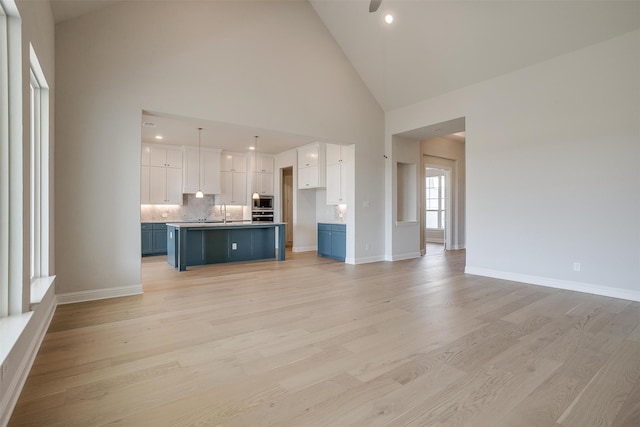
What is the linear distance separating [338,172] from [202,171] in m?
3.73

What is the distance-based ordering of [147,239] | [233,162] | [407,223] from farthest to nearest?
1. [233,162]
2. [147,239]
3. [407,223]

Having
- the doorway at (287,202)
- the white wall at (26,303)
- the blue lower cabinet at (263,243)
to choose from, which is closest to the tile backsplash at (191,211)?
the doorway at (287,202)

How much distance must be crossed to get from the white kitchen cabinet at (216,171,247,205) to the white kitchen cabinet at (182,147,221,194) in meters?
0.26

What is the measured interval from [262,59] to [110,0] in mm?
2032

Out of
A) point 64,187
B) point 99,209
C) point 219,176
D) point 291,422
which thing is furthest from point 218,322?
point 219,176

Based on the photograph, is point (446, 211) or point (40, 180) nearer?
point (40, 180)

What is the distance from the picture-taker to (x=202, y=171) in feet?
27.6

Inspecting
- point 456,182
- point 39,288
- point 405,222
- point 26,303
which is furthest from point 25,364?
point 456,182

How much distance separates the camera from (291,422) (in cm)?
160

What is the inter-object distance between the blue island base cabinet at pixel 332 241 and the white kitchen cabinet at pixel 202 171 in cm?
319

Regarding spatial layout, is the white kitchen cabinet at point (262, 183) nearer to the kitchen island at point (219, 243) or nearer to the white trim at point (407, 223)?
the kitchen island at point (219, 243)

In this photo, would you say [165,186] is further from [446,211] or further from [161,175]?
[446,211]

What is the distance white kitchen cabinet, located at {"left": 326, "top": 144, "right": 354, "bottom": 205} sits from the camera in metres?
6.64

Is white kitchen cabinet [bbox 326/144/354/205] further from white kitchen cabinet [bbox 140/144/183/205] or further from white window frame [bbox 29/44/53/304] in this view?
white window frame [bbox 29/44/53/304]
